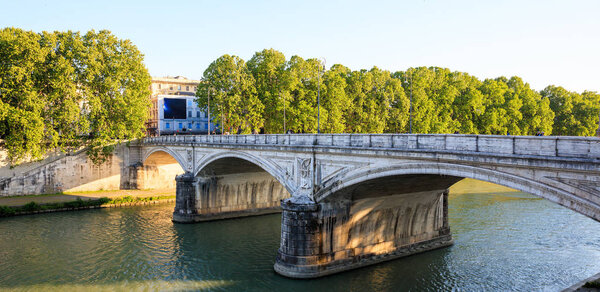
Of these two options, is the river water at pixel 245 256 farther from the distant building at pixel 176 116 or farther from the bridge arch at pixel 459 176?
the distant building at pixel 176 116

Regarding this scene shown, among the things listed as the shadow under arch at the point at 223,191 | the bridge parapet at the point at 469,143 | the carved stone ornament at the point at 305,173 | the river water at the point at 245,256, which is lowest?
the river water at the point at 245,256

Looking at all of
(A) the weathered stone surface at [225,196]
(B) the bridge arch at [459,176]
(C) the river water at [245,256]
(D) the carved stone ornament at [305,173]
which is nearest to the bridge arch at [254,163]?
(D) the carved stone ornament at [305,173]

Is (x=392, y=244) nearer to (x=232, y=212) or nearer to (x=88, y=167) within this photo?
(x=232, y=212)

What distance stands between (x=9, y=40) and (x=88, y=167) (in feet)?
45.9

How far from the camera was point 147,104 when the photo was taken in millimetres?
47312

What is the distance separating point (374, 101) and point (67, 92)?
109 ft

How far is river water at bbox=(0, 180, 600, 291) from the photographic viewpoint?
64.5 feet

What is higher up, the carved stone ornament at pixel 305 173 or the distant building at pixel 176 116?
the distant building at pixel 176 116

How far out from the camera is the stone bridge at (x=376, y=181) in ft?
37.9

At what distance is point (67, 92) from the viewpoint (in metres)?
40.6

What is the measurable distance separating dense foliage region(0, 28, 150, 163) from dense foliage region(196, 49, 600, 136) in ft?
28.2

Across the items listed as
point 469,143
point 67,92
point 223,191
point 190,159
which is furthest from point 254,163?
point 67,92

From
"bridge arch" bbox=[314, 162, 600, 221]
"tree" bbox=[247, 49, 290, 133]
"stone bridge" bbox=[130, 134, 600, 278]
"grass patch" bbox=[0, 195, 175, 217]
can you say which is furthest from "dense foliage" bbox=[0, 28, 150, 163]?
"bridge arch" bbox=[314, 162, 600, 221]

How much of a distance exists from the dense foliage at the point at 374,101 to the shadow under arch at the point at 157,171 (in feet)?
25.1
